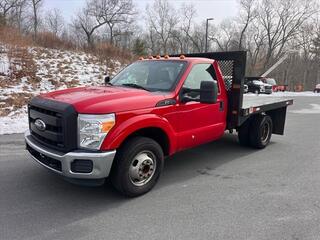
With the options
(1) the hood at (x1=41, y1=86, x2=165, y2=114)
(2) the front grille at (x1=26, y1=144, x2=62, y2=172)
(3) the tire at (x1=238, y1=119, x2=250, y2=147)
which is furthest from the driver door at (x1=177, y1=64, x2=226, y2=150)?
(2) the front grille at (x1=26, y1=144, x2=62, y2=172)

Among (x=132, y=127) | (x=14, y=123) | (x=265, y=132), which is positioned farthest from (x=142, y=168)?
(x=14, y=123)

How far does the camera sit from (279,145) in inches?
284

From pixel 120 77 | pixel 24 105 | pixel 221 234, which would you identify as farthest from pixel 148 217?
pixel 24 105

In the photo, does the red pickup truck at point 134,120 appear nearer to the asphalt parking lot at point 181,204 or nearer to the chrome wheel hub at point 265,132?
the asphalt parking lot at point 181,204

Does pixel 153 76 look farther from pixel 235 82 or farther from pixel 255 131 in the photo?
pixel 255 131

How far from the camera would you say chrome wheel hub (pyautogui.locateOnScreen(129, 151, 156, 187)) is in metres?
4.05

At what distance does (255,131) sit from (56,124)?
14.5 feet

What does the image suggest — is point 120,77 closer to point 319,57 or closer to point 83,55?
point 83,55

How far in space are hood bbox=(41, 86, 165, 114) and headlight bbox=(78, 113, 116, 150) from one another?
2.8 inches

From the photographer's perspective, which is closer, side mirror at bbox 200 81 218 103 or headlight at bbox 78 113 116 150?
headlight at bbox 78 113 116 150

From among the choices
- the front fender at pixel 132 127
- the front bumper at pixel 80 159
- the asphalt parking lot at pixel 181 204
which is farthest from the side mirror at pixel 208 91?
the front bumper at pixel 80 159

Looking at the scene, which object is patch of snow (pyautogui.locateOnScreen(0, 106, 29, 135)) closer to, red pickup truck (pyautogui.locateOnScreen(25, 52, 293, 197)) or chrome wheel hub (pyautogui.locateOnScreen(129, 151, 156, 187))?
red pickup truck (pyautogui.locateOnScreen(25, 52, 293, 197))

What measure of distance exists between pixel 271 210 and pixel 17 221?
3070 millimetres

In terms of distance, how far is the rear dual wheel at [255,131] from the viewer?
6.58 metres
